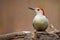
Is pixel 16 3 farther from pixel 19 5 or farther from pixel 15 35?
pixel 15 35

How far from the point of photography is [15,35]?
9.63 feet

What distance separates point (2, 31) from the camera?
13.3 feet

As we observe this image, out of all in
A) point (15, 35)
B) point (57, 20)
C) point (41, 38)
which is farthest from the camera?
point (57, 20)

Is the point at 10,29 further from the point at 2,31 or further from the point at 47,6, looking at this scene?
the point at 47,6

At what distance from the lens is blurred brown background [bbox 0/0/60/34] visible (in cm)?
395

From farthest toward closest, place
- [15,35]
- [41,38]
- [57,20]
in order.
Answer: [57,20]
[15,35]
[41,38]

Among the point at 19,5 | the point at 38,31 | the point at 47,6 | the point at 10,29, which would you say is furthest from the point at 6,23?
the point at 38,31

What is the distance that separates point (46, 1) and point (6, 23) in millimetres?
1164

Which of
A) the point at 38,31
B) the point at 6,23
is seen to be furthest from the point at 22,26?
the point at 38,31

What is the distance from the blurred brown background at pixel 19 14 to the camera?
13.0ft

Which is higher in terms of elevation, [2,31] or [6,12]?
[6,12]

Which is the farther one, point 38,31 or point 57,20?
point 57,20

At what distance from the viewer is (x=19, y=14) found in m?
4.04

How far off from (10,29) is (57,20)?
1205mm
